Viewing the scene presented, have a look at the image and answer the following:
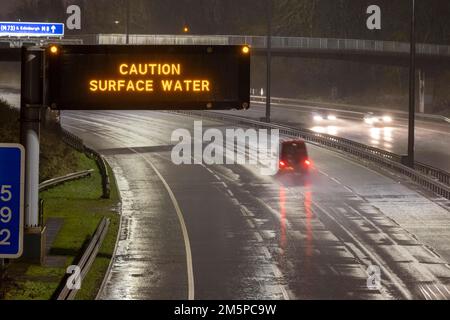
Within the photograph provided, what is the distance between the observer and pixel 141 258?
97.0 feet

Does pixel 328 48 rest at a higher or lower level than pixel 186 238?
higher

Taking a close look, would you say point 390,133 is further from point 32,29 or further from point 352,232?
point 352,232

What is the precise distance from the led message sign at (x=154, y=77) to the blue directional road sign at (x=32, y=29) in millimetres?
73851

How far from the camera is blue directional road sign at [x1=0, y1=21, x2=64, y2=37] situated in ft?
316

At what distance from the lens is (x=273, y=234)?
3431 cm

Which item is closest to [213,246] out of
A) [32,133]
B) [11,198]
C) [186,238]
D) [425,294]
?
[186,238]

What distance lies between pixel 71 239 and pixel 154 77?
9.98m

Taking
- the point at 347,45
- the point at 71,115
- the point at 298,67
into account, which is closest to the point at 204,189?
the point at 71,115

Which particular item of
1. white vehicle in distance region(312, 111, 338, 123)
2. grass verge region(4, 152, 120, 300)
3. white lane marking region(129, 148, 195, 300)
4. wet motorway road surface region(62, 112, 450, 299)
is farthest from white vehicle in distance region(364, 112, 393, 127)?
grass verge region(4, 152, 120, 300)

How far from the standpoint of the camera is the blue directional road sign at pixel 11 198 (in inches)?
416

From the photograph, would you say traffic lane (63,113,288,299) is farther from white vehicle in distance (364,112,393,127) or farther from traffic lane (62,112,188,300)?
white vehicle in distance (364,112,393,127)

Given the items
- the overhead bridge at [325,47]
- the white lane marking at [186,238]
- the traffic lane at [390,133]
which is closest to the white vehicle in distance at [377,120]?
the traffic lane at [390,133]

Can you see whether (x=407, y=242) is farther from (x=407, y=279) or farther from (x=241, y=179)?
(x=241, y=179)
